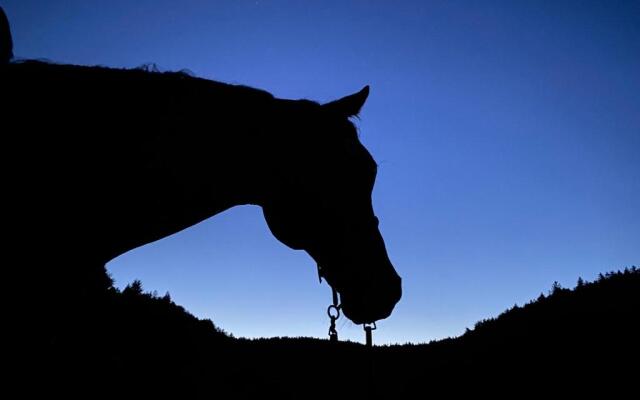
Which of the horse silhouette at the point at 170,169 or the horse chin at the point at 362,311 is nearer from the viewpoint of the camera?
the horse silhouette at the point at 170,169

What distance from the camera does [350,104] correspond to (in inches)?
95.5

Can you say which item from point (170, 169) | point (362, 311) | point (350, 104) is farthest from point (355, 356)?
point (170, 169)

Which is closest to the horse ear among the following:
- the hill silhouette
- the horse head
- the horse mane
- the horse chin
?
the horse head

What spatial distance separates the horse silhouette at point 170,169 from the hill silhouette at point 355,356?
13.6 feet

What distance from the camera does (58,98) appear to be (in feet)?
5.40

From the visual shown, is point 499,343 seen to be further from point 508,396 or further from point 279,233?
point 279,233

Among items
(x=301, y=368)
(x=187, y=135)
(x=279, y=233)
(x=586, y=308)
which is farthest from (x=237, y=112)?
(x=301, y=368)

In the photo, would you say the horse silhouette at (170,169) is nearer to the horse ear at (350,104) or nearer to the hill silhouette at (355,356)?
the horse ear at (350,104)

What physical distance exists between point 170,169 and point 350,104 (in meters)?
1.29

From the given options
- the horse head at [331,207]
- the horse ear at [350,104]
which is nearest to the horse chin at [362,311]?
the horse head at [331,207]

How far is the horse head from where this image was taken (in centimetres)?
216

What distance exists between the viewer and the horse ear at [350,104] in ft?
7.82

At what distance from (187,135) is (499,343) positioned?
12870 millimetres

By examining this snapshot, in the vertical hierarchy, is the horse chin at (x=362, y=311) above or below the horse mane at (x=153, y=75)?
below
